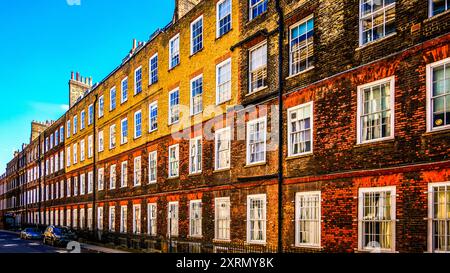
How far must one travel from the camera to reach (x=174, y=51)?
83.0ft

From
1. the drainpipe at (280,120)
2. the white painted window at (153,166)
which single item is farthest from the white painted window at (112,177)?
the drainpipe at (280,120)

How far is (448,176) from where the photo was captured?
10.5m

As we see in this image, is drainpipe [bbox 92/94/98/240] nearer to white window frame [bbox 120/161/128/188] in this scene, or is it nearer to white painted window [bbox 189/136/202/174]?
white window frame [bbox 120/161/128/188]

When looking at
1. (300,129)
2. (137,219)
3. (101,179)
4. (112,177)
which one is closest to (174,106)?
(137,219)

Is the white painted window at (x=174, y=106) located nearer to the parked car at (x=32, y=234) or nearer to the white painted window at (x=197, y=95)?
the white painted window at (x=197, y=95)

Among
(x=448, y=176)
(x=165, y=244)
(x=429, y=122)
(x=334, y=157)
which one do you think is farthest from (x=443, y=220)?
(x=165, y=244)

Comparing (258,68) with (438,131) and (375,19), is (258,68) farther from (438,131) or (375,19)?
(438,131)

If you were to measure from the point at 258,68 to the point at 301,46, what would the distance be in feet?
9.25

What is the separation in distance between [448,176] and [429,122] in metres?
1.50

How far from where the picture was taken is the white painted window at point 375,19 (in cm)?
1253

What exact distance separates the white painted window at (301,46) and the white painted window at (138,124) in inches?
625

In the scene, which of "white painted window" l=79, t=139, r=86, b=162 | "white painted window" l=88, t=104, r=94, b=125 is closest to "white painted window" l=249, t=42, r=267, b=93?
"white painted window" l=88, t=104, r=94, b=125
